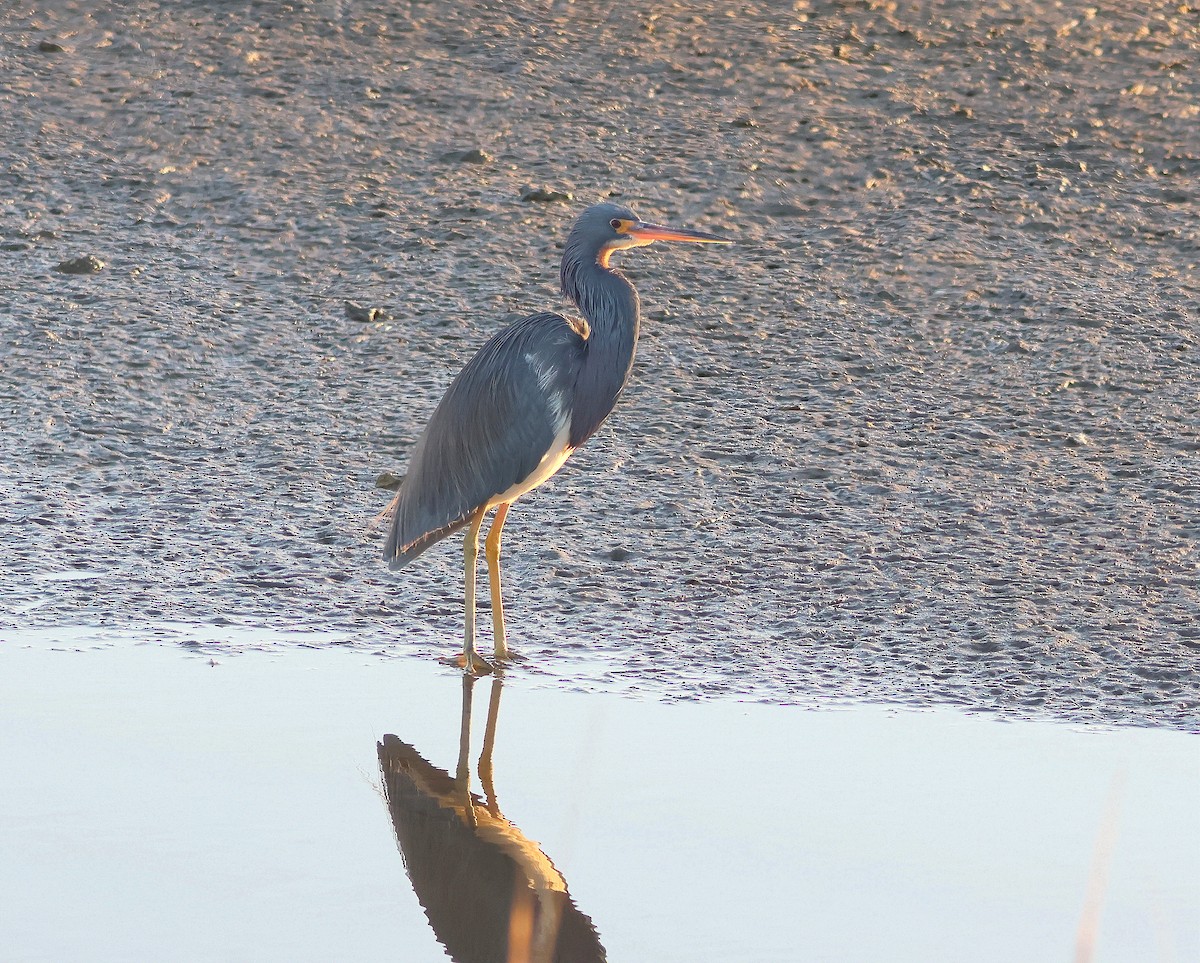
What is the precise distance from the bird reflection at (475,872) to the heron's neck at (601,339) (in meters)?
1.33

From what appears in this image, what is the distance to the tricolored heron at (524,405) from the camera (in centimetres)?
624

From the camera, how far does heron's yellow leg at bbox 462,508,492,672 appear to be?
5945 mm

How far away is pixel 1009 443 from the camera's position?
7.60 metres

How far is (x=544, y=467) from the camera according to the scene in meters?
6.32

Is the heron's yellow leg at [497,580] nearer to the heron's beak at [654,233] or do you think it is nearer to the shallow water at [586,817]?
the shallow water at [586,817]

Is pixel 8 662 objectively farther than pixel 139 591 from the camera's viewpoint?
No

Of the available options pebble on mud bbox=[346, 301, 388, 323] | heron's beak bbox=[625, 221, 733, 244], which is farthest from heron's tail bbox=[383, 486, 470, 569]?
pebble on mud bbox=[346, 301, 388, 323]

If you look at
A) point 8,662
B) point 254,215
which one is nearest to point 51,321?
point 254,215

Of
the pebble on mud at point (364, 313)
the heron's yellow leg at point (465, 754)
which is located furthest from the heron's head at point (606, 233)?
the pebble on mud at point (364, 313)

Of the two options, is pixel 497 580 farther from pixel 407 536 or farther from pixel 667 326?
pixel 667 326

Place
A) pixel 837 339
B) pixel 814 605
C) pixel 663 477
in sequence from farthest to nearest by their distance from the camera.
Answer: pixel 837 339 < pixel 663 477 < pixel 814 605

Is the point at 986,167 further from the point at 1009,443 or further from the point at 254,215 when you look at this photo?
the point at 254,215

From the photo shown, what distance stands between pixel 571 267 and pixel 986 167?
13.2 feet

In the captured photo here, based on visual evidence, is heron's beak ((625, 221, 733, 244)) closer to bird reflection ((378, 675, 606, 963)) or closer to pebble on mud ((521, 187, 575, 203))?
bird reflection ((378, 675, 606, 963))
